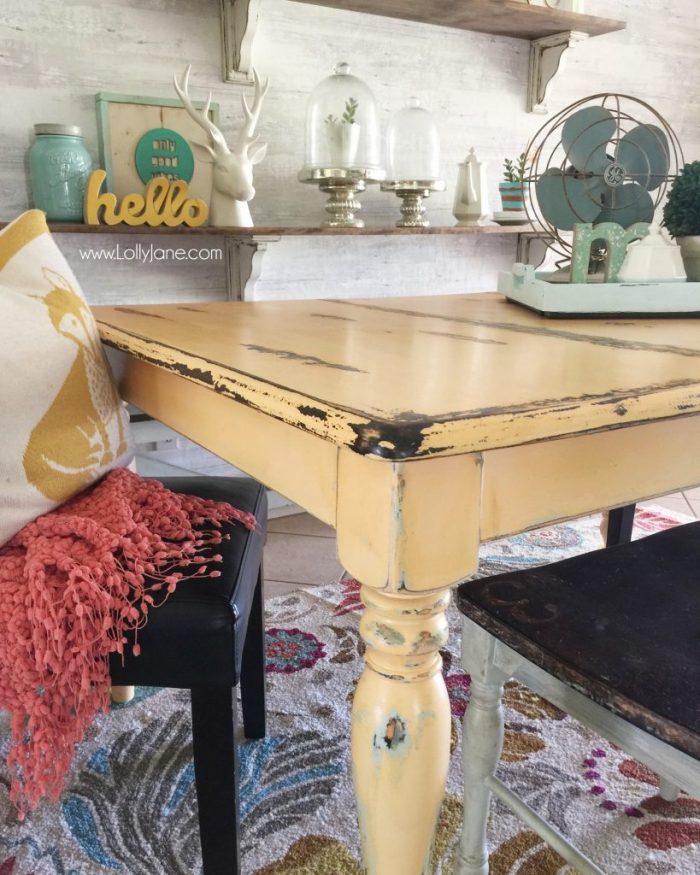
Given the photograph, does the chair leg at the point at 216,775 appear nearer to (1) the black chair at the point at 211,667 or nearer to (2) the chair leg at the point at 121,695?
(1) the black chair at the point at 211,667

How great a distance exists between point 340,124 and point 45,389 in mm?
1554

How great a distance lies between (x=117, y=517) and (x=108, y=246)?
4.76 feet

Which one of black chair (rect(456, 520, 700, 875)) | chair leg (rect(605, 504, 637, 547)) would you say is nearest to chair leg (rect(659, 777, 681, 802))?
black chair (rect(456, 520, 700, 875))

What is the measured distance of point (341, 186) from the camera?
2.17 metres

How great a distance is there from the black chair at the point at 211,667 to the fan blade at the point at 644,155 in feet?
3.15

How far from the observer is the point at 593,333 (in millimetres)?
970

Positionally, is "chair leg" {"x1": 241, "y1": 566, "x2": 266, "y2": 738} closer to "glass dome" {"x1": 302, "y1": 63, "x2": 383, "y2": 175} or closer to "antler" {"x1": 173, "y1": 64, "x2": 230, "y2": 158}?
"antler" {"x1": 173, "y1": 64, "x2": 230, "y2": 158}

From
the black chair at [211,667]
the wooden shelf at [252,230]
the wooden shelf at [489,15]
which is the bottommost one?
the black chair at [211,667]

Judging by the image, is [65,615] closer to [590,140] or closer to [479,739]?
[479,739]

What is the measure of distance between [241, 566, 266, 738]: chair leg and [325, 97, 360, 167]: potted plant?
1.43 metres

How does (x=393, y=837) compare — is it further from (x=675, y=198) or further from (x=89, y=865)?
(x=675, y=198)

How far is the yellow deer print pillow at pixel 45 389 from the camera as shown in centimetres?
83

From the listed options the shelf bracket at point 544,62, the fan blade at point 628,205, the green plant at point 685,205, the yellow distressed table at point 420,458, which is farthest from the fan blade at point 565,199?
the shelf bracket at point 544,62

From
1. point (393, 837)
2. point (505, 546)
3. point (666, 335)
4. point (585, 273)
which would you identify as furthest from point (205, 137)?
point (393, 837)
